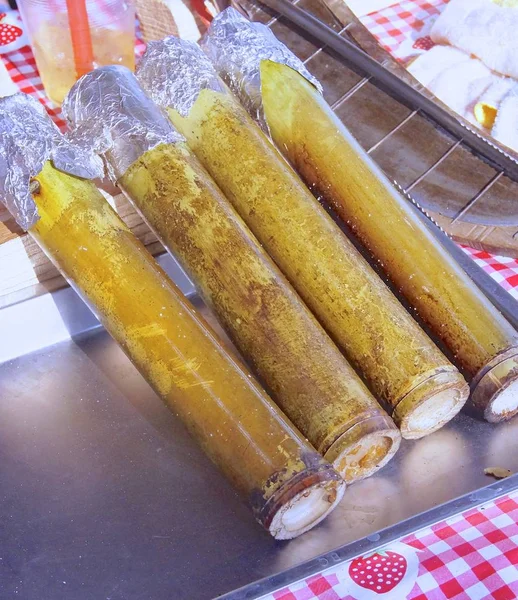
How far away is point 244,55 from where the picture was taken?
124 centimetres

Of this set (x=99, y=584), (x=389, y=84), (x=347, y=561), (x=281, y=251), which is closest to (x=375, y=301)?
(x=281, y=251)

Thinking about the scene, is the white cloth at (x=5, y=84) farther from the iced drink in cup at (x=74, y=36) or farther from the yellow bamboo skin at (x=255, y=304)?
the yellow bamboo skin at (x=255, y=304)

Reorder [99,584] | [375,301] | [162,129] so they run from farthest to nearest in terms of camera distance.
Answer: [162,129] → [375,301] → [99,584]

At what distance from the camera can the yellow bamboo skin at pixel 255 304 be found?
36.7 inches

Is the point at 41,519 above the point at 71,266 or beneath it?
beneath

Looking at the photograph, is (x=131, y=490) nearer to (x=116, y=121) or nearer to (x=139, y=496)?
(x=139, y=496)

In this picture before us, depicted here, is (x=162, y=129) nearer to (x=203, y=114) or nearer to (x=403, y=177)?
(x=203, y=114)

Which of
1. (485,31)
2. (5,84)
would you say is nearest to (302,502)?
(5,84)

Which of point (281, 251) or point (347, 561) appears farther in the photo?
point (281, 251)

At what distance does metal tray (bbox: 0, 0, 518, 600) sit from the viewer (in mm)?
901

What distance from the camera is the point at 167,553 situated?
0.92 meters

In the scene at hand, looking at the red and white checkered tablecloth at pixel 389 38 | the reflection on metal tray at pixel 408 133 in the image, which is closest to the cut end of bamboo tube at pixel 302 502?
the reflection on metal tray at pixel 408 133

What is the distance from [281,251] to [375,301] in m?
0.14

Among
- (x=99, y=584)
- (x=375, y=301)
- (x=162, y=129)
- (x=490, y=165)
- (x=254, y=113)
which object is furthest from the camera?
(x=490, y=165)
